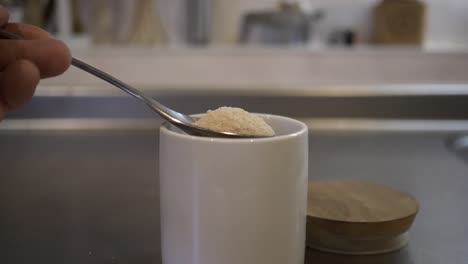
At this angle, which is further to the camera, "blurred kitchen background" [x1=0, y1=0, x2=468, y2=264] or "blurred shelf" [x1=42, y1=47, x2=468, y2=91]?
"blurred shelf" [x1=42, y1=47, x2=468, y2=91]

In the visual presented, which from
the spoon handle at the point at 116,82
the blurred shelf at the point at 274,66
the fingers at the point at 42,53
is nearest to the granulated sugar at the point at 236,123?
the spoon handle at the point at 116,82

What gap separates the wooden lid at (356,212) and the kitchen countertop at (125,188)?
0.05ft

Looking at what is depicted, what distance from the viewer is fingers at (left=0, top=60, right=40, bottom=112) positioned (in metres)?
0.42

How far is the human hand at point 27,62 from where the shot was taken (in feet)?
1.37

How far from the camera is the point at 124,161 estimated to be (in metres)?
0.64

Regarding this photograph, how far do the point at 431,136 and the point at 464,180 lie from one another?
0.26 m

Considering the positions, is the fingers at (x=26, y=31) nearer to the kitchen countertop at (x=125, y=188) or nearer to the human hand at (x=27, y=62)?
the human hand at (x=27, y=62)

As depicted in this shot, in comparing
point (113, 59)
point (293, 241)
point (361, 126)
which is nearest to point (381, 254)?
point (293, 241)

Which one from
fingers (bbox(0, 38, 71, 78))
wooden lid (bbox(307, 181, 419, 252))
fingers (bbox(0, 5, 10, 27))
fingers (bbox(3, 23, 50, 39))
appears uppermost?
fingers (bbox(0, 5, 10, 27))

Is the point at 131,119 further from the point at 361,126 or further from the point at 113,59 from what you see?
the point at 113,59

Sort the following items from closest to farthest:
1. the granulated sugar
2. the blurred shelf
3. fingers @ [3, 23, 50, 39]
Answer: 1. the granulated sugar
2. fingers @ [3, 23, 50, 39]
3. the blurred shelf

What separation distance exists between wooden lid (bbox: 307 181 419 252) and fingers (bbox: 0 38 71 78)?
0.22 metres

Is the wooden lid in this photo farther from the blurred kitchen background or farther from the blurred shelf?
the blurred shelf

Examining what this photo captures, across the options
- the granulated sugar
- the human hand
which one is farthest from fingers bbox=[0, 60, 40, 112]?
the granulated sugar
